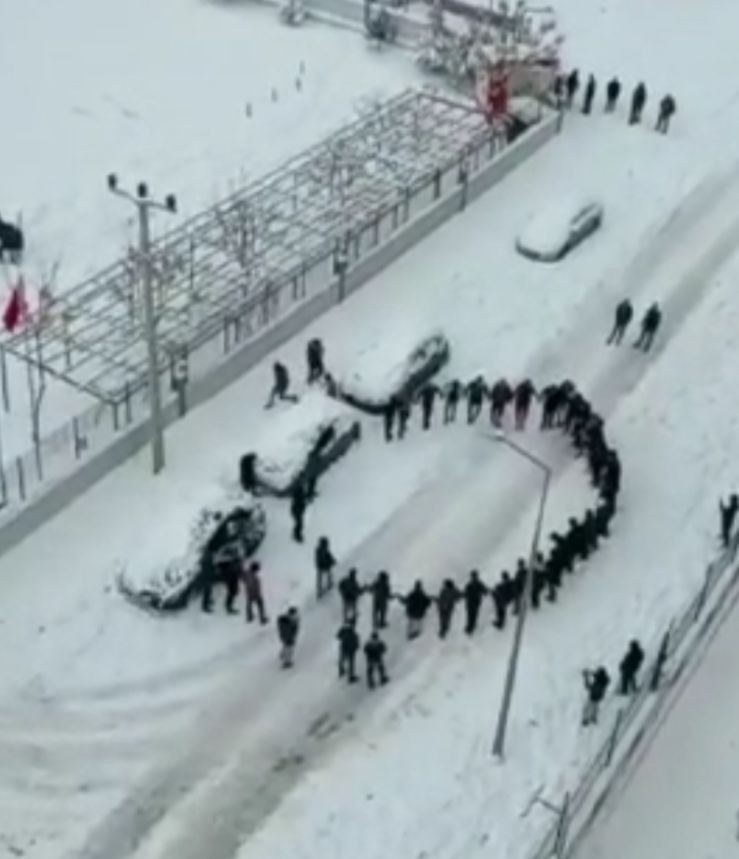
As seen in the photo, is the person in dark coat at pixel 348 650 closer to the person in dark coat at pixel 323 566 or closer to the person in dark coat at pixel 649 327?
the person in dark coat at pixel 323 566

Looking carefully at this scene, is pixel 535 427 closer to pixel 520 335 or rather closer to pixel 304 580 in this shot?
pixel 520 335

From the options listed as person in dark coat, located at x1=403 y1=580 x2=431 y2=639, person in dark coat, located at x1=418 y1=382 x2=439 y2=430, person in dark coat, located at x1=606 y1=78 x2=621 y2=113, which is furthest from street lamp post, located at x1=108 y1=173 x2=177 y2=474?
person in dark coat, located at x1=606 y1=78 x2=621 y2=113

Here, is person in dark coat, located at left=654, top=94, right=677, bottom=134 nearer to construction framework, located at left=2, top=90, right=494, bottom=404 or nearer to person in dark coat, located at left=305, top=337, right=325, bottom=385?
construction framework, located at left=2, top=90, right=494, bottom=404

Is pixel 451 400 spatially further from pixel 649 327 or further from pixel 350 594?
pixel 350 594

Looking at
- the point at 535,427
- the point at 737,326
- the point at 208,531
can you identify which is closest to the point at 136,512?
the point at 208,531

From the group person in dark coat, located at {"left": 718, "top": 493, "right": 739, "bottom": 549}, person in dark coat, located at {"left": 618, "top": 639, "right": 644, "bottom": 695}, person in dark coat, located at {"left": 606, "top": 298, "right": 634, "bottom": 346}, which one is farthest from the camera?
person in dark coat, located at {"left": 606, "top": 298, "right": 634, "bottom": 346}

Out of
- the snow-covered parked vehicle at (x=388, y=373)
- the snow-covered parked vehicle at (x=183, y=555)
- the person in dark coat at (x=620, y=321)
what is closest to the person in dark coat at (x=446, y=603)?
the snow-covered parked vehicle at (x=183, y=555)

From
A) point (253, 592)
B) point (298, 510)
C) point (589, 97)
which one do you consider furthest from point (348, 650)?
point (589, 97)
